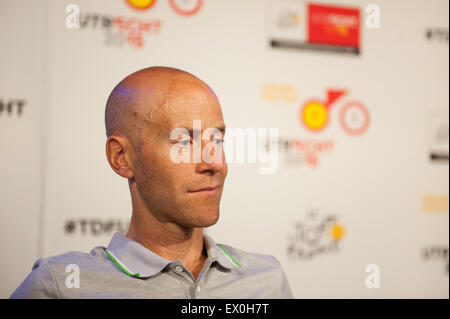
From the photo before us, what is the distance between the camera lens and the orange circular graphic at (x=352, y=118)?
2135mm

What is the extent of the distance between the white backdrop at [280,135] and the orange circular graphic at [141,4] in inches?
1.4

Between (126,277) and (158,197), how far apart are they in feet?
0.69

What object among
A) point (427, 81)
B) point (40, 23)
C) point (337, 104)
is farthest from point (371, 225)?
point (40, 23)

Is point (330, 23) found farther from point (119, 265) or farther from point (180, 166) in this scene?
point (119, 265)

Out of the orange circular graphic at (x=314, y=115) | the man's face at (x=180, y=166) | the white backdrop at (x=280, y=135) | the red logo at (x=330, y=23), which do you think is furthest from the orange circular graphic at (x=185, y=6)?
the man's face at (x=180, y=166)

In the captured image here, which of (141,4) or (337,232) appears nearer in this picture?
(141,4)

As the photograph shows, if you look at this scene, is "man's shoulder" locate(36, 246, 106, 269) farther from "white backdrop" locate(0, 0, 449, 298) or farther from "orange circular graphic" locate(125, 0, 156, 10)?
"orange circular graphic" locate(125, 0, 156, 10)

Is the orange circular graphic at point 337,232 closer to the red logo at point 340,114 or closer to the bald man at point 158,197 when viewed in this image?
the red logo at point 340,114

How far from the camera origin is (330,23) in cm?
210

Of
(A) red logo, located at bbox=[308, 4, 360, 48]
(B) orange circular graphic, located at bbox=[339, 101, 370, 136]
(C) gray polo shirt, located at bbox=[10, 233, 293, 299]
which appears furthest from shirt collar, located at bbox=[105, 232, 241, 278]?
(A) red logo, located at bbox=[308, 4, 360, 48]

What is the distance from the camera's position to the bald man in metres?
1.22

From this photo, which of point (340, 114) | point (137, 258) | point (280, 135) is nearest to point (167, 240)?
point (137, 258)

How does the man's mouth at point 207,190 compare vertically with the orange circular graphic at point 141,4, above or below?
below

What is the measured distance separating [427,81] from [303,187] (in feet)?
2.52
